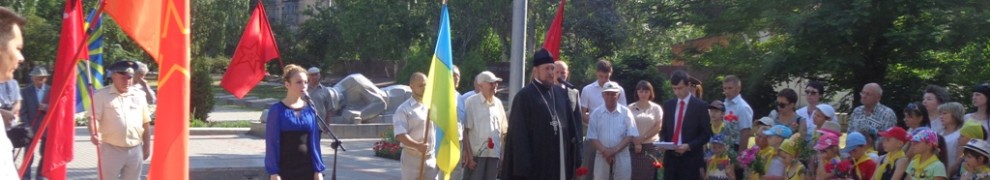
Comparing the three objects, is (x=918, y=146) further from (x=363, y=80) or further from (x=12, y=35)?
(x=363, y=80)

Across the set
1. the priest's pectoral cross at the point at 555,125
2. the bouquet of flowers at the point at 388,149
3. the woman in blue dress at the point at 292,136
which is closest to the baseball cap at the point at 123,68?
the woman in blue dress at the point at 292,136

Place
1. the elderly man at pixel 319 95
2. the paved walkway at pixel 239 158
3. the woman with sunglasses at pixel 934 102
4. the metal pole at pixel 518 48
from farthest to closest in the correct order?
the metal pole at pixel 518 48
the paved walkway at pixel 239 158
the elderly man at pixel 319 95
the woman with sunglasses at pixel 934 102

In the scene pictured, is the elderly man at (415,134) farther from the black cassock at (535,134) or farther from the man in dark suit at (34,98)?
the man in dark suit at (34,98)

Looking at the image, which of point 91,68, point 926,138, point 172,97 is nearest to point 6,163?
point 172,97

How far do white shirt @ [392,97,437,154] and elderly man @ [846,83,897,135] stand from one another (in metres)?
3.41

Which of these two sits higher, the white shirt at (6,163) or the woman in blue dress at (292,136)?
the white shirt at (6,163)

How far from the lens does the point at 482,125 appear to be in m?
10.3

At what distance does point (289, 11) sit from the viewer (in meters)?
78.9

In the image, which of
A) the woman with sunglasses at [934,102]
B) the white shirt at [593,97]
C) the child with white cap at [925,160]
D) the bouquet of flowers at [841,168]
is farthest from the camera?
the white shirt at [593,97]

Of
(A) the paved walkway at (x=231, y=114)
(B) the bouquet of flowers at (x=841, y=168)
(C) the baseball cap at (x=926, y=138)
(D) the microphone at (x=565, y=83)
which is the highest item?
(D) the microphone at (x=565, y=83)

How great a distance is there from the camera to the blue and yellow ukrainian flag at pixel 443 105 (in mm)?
9156

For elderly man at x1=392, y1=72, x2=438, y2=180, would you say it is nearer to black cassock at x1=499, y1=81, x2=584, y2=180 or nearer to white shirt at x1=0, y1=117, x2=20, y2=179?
black cassock at x1=499, y1=81, x2=584, y2=180

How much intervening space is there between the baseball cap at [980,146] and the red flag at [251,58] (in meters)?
6.38

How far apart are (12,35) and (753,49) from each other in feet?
57.3
